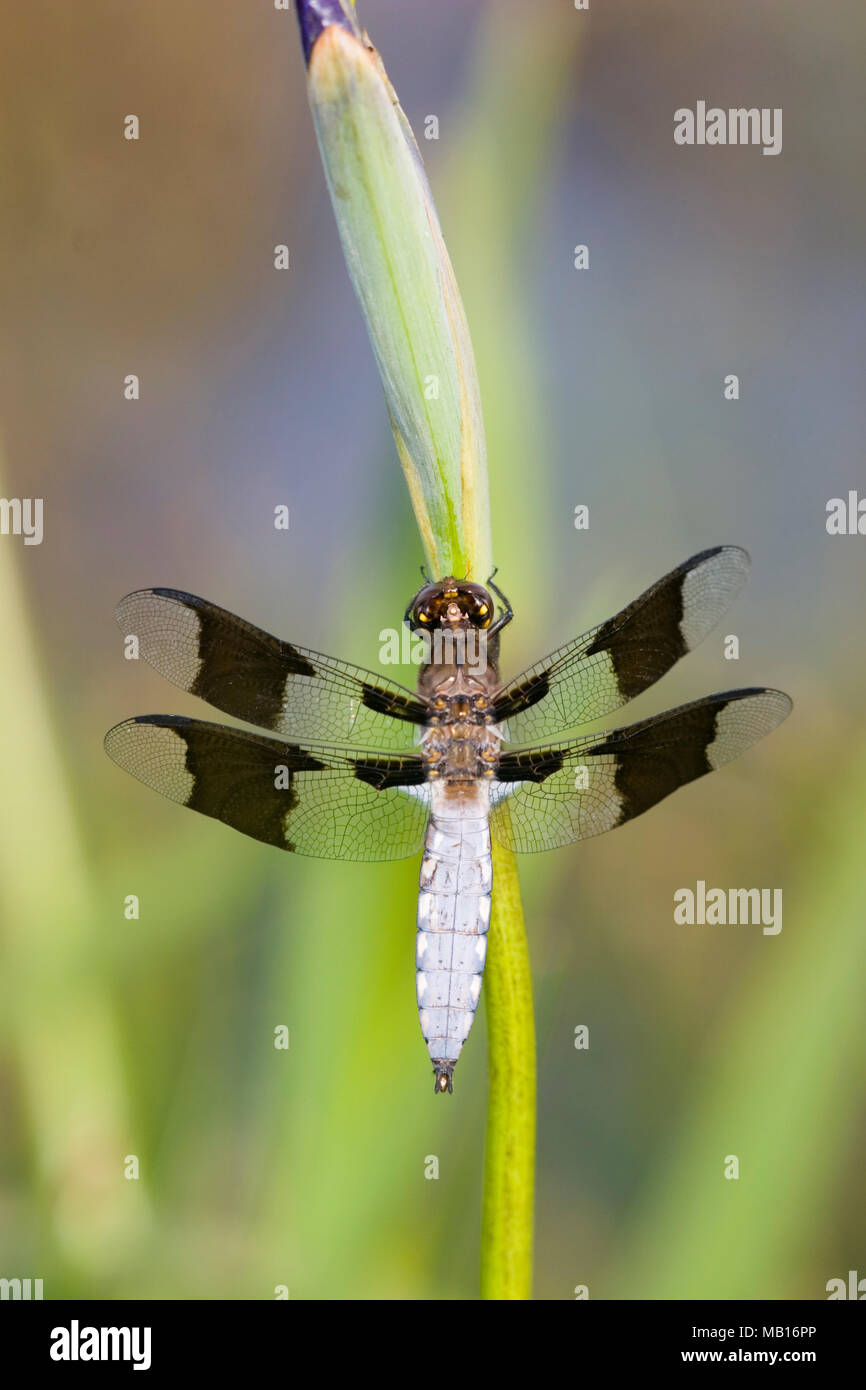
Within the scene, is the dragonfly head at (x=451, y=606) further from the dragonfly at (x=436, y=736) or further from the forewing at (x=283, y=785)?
the forewing at (x=283, y=785)

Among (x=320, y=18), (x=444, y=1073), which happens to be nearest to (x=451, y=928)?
(x=444, y=1073)

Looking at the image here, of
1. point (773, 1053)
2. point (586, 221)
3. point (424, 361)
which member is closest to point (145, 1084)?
point (773, 1053)

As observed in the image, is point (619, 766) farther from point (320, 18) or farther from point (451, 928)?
point (320, 18)
